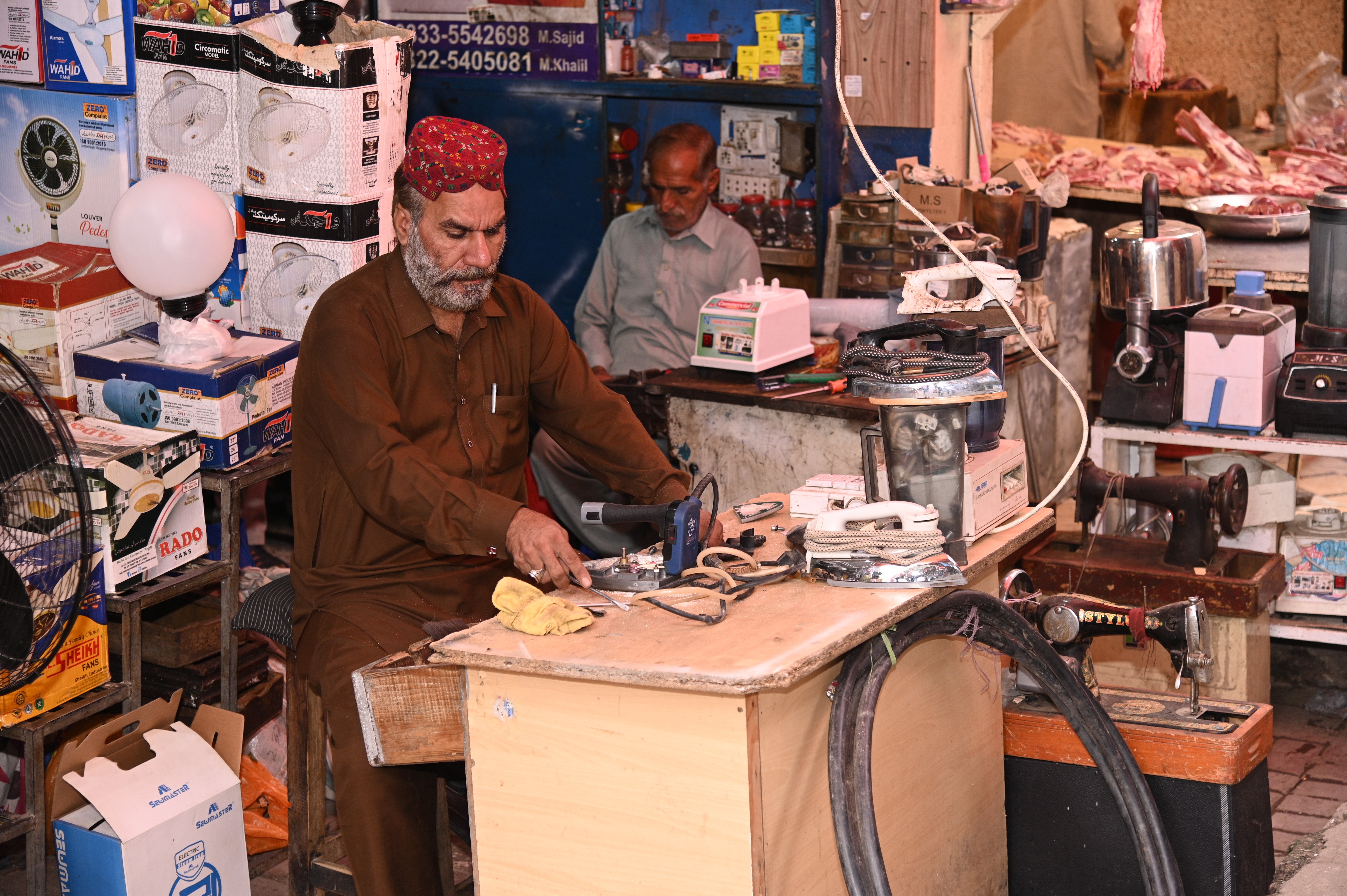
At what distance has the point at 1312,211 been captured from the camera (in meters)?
4.76

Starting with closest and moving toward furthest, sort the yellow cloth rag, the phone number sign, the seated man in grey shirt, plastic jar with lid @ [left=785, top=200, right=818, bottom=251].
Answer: the yellow cloth rag < the seated man in grey shirt < plastic jar with lid @ [left=785, top=200, right=818, bottom=251] < the phone number sign

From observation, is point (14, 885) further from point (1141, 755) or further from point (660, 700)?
point (1141, 755)

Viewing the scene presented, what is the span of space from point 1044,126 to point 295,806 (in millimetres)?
7375

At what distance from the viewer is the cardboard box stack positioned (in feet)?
20.6

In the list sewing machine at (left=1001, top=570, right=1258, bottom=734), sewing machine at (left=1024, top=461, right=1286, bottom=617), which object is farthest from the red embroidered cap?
sewing machine at (left=1024, top=461, right=1286, bottom=617)

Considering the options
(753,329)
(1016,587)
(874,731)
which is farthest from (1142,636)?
(753,329)

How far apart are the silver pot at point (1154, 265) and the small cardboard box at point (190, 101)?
2779 mm

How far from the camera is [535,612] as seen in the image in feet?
8.75

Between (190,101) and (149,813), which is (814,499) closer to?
(149,813)

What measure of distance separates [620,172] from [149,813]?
13.9ft

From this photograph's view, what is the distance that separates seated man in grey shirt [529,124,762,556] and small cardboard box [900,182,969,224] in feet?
2.18

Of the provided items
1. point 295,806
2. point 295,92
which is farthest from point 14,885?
point 295,92

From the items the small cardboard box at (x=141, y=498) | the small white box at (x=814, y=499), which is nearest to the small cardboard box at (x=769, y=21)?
the small cardboard box at (x=141, y=498)

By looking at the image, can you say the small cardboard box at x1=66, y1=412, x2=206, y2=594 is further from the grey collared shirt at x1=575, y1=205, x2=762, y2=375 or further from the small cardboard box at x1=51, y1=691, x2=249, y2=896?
the grey collared shirt at x1=575, y1=205, x2=762, y2=375
